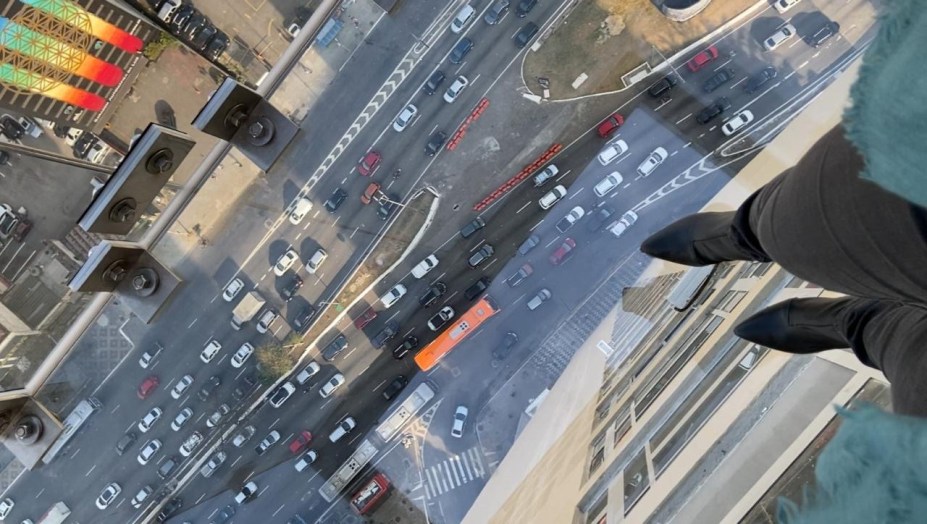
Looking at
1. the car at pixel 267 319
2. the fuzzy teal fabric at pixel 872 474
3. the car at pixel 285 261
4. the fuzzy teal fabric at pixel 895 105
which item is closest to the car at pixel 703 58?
the car at pixel 285 261

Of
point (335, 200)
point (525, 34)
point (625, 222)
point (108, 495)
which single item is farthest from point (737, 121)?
point (108, 495)

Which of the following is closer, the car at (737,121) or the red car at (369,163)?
the car at (737,121)

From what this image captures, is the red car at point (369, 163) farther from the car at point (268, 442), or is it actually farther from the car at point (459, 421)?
the car at point (268, 442)

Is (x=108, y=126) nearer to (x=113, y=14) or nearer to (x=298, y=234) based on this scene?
(x=113, y=14)

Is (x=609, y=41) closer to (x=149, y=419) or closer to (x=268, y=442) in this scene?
(x=268, y=442)

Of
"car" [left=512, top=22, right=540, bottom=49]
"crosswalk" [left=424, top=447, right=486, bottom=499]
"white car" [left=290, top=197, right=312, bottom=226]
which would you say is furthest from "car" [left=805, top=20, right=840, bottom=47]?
"white car" [left=290, top=197, right=312, bottom=226]

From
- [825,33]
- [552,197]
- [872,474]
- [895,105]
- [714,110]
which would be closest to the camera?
[872,474]
